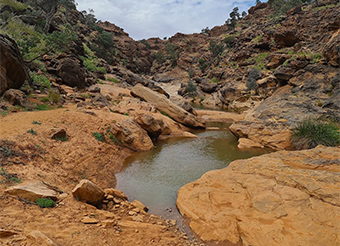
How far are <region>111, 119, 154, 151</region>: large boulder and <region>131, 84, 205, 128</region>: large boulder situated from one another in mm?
8293

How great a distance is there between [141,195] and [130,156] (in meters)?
4.78

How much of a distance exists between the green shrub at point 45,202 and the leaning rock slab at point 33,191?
4.5 inches

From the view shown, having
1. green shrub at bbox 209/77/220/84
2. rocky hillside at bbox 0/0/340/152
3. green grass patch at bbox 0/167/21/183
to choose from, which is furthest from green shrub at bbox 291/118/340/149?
green shrub at bbox 209/77/220/84

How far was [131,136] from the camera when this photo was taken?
541 inches

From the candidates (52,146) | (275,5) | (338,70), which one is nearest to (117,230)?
(52,146)

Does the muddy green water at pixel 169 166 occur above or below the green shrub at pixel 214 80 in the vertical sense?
below

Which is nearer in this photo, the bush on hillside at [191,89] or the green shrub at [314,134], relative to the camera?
the green shrub at [314,134]

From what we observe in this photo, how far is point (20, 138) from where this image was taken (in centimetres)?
903

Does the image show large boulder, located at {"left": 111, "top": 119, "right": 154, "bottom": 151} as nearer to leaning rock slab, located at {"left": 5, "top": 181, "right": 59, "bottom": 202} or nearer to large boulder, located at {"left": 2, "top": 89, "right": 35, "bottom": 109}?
large boulder, located at {"left": 2, "top": 89, "right": 35, "bottom": 109}

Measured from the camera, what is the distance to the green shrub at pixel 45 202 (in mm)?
5414

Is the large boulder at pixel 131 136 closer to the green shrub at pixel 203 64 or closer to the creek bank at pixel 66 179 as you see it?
the creek bank at pixel 66 179

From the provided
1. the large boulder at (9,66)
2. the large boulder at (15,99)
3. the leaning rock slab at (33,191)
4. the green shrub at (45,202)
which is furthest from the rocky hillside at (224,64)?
the green shrub at (45,202)

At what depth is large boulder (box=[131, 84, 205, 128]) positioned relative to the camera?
72.0 ft

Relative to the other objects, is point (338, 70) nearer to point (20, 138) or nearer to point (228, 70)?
point (20, 138)
